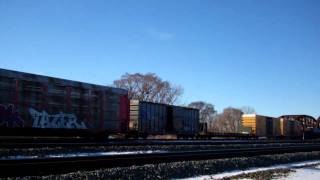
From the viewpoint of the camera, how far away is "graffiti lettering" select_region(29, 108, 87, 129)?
21.9 metres

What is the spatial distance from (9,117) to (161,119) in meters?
17.3

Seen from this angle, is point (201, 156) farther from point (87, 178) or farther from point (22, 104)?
point (22, 104)

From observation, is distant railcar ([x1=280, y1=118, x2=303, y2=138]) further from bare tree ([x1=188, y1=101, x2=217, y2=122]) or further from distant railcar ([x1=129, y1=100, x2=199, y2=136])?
bare tree ([x1=188, y1=101, x2=217, y2=122])

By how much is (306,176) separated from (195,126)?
27507 mm

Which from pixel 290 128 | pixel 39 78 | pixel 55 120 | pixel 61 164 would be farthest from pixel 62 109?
pixel 290 128

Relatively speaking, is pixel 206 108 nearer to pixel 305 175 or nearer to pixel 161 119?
pixel 161 119

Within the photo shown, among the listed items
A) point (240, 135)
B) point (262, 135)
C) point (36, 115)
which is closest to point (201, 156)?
point (36, 115)

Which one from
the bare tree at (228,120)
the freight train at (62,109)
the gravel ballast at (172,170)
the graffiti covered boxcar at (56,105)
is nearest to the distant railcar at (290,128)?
the freight train at (62,109)

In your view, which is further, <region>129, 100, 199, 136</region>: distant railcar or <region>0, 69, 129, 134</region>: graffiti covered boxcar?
<region>129, 100, 199, 136</region>: distant railcar

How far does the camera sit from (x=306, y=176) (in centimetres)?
1288

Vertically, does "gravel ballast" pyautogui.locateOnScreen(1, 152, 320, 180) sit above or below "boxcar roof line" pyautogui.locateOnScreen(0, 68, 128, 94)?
below

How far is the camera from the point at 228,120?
402 feet

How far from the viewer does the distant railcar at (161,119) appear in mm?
32906

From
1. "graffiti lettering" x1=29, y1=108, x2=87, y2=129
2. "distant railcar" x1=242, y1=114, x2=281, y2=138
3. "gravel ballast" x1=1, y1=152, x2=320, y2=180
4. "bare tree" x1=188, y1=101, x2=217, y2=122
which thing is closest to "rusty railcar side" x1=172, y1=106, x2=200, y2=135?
"distant railcar" x1=242, y1=114, x2=281, y2=138
